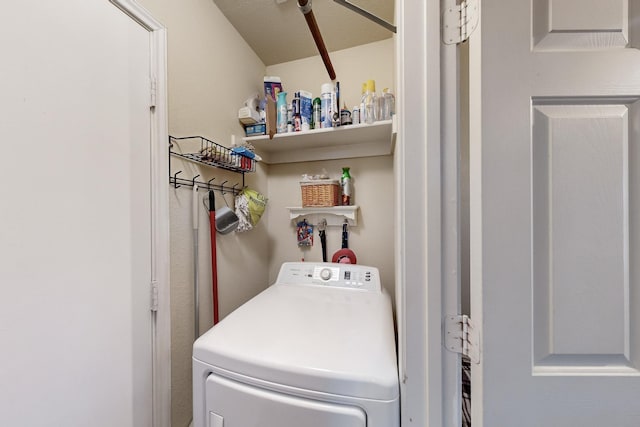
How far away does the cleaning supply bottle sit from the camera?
1678 mm

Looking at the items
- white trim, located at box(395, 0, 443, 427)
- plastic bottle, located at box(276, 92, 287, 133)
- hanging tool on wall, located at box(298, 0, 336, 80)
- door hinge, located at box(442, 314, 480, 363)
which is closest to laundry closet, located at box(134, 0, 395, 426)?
plastic bottle, located at box(276, 92, 287, 133)

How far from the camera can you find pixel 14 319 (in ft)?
2.03

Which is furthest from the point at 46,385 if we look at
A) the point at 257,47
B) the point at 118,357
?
the point at 257,47

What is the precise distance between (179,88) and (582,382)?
1723 mm

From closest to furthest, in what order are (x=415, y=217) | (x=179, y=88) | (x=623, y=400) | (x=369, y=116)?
(x=623, y=400) → (x=415, y=217) → (x=179, y=88) → (x=369, y=116)

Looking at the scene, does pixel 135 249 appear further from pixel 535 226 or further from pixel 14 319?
pixel 535 226

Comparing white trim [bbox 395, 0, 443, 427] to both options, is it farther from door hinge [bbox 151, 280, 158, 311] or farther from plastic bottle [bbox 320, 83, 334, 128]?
door hinge [bbox 151, 280, 158, 311]

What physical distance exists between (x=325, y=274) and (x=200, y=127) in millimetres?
1076

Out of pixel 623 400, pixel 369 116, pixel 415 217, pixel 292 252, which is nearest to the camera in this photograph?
pixel 623 400

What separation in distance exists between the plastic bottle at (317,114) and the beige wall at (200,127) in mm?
508

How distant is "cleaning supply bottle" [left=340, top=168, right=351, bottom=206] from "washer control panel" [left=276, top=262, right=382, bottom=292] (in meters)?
0.49

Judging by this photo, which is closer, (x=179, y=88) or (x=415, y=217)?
(x=415, y=217)

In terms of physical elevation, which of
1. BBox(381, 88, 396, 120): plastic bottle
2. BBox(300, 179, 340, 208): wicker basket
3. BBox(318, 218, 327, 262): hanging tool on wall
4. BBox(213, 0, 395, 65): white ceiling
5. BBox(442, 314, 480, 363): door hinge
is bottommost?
BBox(442, 314, 480, 363): door hinge

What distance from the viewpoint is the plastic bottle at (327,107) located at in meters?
1.50
